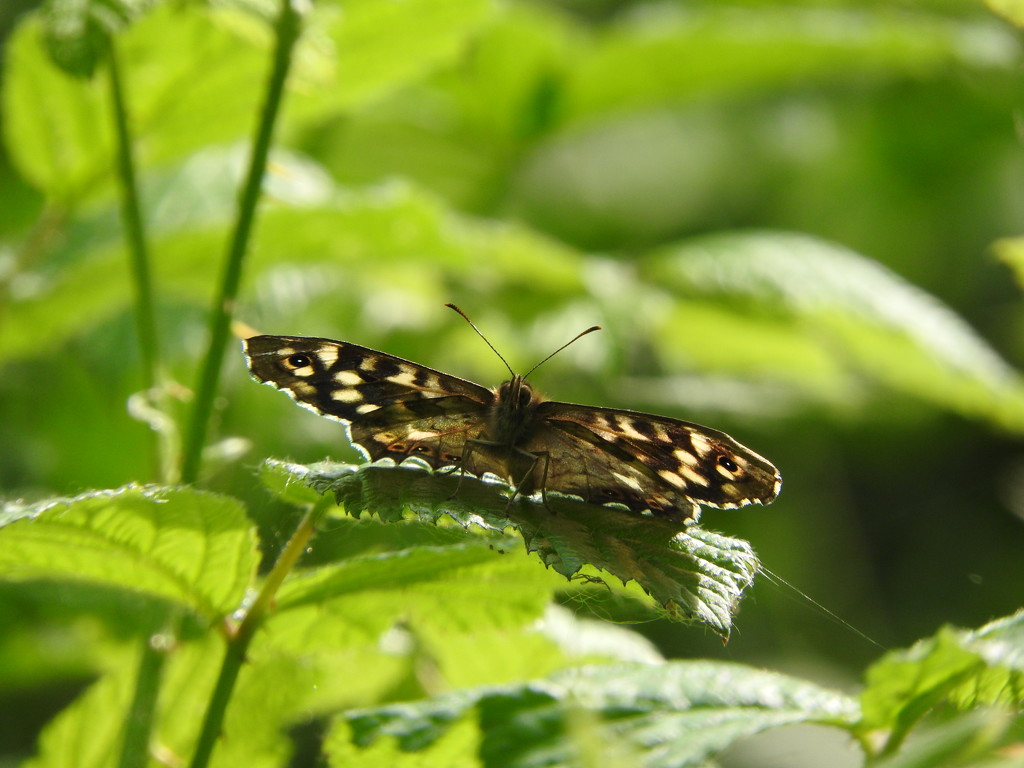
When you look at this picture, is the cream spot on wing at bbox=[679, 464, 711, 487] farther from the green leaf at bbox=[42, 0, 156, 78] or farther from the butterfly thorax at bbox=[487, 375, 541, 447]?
the green leaf at bbox=[42, 0, 156, 78]

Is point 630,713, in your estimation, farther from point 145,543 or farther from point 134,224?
point 134,224

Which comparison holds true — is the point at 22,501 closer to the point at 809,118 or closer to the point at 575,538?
the point at 575,538

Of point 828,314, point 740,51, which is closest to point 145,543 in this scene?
point 828,314

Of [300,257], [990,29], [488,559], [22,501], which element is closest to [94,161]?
[300,257]

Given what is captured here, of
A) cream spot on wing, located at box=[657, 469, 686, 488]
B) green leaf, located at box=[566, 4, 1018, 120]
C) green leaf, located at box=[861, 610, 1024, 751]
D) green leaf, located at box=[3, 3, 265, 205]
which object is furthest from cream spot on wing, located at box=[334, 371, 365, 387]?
green leaf, located at box=[566, 4, 1018, 120]

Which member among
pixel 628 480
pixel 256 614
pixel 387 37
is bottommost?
pixel 256 614
